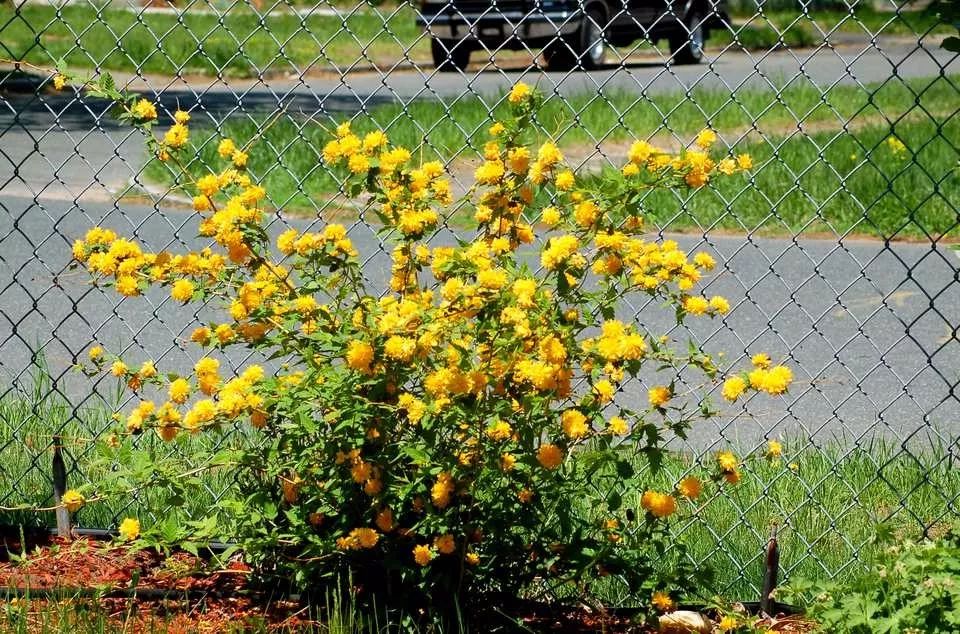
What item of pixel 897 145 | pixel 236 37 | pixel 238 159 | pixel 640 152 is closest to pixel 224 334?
pixel 238 159

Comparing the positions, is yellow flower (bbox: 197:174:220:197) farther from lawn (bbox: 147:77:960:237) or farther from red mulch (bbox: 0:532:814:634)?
lawn (bbox: 147:77:960:237)

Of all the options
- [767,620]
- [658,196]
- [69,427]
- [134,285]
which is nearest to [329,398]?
[134,285]

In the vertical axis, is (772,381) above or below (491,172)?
below

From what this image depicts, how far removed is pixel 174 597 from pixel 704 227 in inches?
228

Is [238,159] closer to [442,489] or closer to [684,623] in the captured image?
[442,489]

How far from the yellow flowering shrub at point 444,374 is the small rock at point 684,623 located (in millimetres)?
157

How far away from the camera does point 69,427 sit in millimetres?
4281

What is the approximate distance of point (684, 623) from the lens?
311 centimetres

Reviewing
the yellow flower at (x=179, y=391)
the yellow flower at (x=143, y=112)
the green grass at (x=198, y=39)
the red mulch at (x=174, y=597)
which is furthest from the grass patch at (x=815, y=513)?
the green grass at (x=198, y=39)

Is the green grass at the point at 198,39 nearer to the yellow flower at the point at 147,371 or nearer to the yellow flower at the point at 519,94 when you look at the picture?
the yellow flower at the point at 147,371

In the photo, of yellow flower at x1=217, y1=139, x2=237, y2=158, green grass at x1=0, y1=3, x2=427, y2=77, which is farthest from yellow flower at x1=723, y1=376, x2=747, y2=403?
green grass at x1=0, y1=3, x2=427, y2=77

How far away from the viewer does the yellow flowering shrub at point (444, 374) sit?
2598mm

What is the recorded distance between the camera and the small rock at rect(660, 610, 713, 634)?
306 cm

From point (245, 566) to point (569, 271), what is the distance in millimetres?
1336
